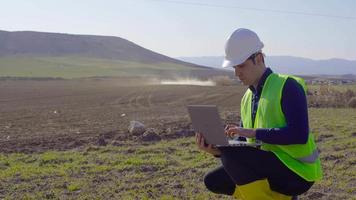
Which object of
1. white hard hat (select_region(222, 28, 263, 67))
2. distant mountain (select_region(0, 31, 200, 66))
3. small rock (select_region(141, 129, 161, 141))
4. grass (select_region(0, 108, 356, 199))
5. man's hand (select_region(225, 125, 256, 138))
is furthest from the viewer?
distant mountain (select_region(0, 31, 200, 66))

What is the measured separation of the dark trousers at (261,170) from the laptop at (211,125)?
0.21 feet

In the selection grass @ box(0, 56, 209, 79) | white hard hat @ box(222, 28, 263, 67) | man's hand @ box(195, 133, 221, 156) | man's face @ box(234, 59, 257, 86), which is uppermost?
white hard hat @ box(222, 28, 263, 67)

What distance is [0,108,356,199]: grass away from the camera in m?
7.32

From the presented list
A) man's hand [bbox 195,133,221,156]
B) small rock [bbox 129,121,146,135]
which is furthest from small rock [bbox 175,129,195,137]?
man's hand [bbox 195,133,221,156]

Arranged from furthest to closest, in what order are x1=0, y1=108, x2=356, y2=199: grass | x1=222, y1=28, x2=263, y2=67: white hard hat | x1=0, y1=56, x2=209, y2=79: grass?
1. x1=0, y1=56, x2=209, y2=79: grass
2. x1=0, y1=108, x2=356, y2=199: grass
3. x1=222, y1=28, x2=263, y2=67: white hard hat

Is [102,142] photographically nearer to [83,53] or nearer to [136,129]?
[136,129]

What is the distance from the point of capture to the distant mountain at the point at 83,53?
117m

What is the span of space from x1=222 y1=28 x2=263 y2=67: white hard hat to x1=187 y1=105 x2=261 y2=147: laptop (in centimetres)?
40

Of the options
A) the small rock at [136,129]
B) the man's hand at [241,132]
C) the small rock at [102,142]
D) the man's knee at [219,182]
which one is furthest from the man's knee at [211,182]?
the small rock at [136,129]

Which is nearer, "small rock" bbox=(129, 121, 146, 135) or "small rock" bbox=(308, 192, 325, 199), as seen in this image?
"small rock" bbox=(308, 192, 325, 199)

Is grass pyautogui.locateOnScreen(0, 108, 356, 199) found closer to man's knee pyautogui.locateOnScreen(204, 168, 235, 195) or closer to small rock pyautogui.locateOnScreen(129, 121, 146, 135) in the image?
small rock pyautogui.locateOnScreen(129, 121, 146, 135)

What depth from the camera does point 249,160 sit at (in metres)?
4.29

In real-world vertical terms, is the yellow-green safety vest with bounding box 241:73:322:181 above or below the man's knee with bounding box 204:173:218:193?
above

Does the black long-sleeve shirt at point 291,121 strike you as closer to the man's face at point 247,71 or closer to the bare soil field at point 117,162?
the man's face at point 247,71
